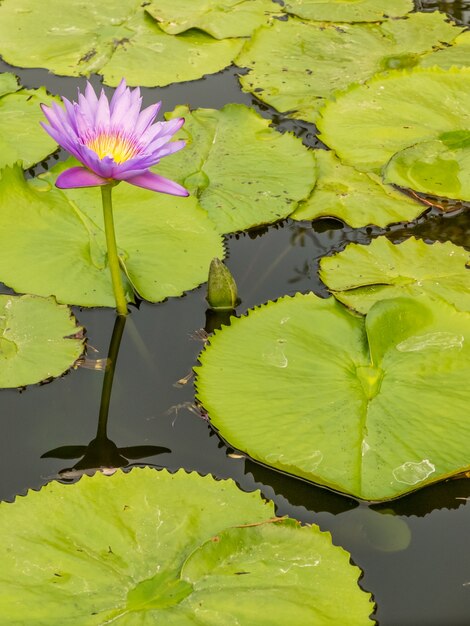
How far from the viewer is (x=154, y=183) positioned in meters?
2.29

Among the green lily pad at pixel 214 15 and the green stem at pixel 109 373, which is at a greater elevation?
the green lily pad at pixel 214 15

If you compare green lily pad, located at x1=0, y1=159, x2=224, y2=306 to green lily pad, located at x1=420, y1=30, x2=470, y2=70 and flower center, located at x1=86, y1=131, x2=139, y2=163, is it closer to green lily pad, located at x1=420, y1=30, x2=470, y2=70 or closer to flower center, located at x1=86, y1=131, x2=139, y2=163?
flower center, located at x1=86, y1=131, x2=139, y2=163

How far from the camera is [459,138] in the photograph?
333 cm

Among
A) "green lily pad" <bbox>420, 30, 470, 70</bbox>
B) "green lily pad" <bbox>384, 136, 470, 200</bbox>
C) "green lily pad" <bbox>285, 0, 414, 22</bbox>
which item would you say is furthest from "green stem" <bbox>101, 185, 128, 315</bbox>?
"green lily pad" <bbox>285, 0, 414, 22</bbox>

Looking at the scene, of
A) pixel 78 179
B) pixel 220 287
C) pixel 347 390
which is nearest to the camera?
pixel 78 179

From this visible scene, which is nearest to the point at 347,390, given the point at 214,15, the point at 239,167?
the point at 239,167

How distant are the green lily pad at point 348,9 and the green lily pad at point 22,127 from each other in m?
1.54

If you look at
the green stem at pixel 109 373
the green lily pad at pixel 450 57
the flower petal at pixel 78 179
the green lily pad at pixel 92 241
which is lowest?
the green stem at pixel 109 373

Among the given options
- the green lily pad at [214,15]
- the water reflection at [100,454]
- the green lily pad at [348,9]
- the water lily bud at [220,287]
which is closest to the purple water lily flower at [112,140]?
the water lily bud at [220,287]

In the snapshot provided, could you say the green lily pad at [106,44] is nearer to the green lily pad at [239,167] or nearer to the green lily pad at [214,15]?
the green lily pad at [214,15]

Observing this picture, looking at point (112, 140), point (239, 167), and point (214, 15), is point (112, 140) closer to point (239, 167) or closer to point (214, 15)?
point (239, 167)

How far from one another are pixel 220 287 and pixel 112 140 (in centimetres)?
61

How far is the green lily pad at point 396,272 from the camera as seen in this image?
2729 millimetres

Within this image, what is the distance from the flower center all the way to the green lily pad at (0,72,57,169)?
0.96m
